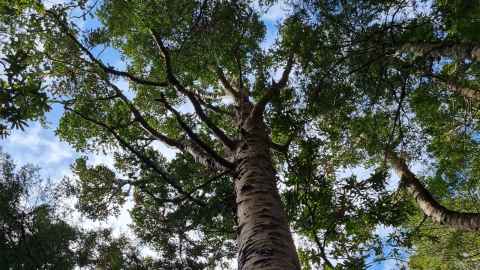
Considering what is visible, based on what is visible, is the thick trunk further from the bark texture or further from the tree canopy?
the bark texture

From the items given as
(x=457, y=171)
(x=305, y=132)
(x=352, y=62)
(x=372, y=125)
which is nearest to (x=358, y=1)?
(x=352, y=62)

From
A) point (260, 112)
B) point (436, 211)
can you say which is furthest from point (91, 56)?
point (436, 211)

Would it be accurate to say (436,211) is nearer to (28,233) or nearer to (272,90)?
(272,90)

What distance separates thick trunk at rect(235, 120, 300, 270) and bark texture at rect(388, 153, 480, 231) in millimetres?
2391

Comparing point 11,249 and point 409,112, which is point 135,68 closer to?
point 409,112

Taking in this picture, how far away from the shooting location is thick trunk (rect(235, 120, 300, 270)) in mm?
3174

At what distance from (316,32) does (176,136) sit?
15.8ft

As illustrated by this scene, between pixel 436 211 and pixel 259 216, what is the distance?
5267 millimetres

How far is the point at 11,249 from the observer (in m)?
13.0

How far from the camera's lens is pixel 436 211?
24.7 ft

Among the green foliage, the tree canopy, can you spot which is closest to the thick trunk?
the tree canopy

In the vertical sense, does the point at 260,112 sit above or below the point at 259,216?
above

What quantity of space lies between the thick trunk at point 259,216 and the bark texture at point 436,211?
94.1 inches

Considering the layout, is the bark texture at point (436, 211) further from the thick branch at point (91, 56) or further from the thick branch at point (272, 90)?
the thick branch at point (91, 56)
